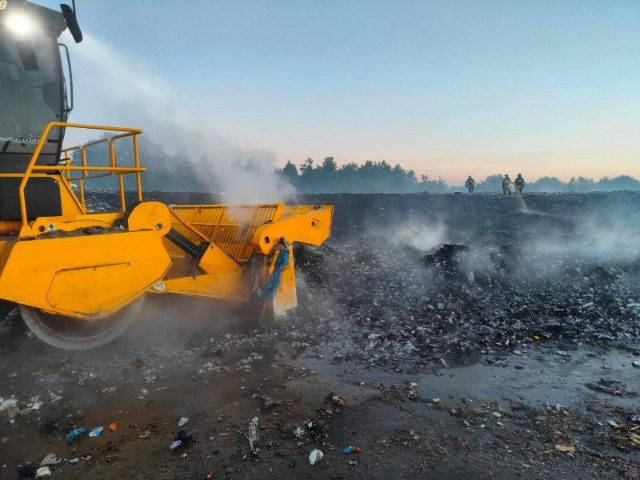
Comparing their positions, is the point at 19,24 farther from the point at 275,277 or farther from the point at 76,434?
the point at 76,434

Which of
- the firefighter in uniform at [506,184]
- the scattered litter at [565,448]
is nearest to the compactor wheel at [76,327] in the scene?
the scattered litter at [565,448]

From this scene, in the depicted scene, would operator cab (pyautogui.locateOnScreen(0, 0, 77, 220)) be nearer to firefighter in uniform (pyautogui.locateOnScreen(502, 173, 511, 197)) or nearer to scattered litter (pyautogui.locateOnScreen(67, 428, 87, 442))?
scattered litter (pyautogui.locateOnScreen(67, 428, 87, 442))

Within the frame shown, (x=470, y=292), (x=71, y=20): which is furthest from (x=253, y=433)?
(x=470, y=292)

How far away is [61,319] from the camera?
4328 mm

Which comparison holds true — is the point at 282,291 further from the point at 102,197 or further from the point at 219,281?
the point at 102,197

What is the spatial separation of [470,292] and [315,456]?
5.05 m

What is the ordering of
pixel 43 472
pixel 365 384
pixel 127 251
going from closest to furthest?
pixel 43 472 < pixel 127 251 < pixel 365 384

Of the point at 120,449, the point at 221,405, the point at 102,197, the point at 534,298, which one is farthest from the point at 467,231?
the point at 102,197

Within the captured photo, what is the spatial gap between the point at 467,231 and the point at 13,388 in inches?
518

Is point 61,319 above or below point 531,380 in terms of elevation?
above

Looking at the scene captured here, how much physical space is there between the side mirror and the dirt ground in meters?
2.97

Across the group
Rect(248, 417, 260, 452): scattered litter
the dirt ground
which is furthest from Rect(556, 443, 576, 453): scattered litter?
Rect(248, 417, 260, 452): scattered litter

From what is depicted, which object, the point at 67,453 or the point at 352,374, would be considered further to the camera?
the point at 352,374

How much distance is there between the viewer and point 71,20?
152 inches
